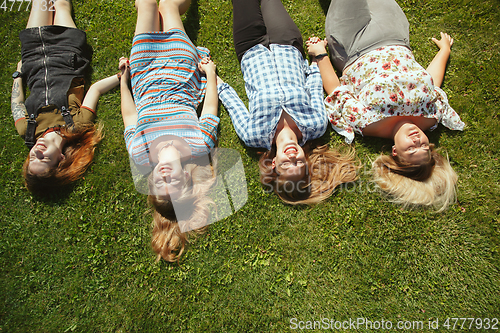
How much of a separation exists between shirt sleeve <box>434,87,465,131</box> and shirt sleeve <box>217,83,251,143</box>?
112 inches

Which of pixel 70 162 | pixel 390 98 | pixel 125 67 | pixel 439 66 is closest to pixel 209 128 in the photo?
pixel 125 67

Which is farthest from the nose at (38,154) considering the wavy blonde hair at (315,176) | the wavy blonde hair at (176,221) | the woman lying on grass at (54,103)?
the wavy blonde hair at (315,176)

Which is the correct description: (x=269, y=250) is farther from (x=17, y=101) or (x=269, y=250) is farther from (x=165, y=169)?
(x=17, y=101)

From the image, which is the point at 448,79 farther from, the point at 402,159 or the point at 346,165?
the point at 346,165

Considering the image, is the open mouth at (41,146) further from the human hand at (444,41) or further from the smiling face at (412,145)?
the human hand at (444,41)

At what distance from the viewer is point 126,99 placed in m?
4.02

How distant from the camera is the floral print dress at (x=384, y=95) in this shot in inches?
132

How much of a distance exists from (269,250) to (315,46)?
3.41 m

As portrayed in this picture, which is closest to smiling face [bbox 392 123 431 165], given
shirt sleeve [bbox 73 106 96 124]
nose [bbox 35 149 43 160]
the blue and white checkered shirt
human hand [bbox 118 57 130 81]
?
the blue and white checkered shirt

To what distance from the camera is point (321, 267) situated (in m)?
3.57

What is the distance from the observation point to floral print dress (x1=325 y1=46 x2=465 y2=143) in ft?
11.0

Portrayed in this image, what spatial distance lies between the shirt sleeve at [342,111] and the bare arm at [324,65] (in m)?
0.17

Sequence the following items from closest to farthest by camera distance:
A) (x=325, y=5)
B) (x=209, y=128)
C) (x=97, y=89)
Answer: (x=209, y=128) < (x=97, y=89) < (x=325, y=5)

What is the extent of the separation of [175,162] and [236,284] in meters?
1.93
